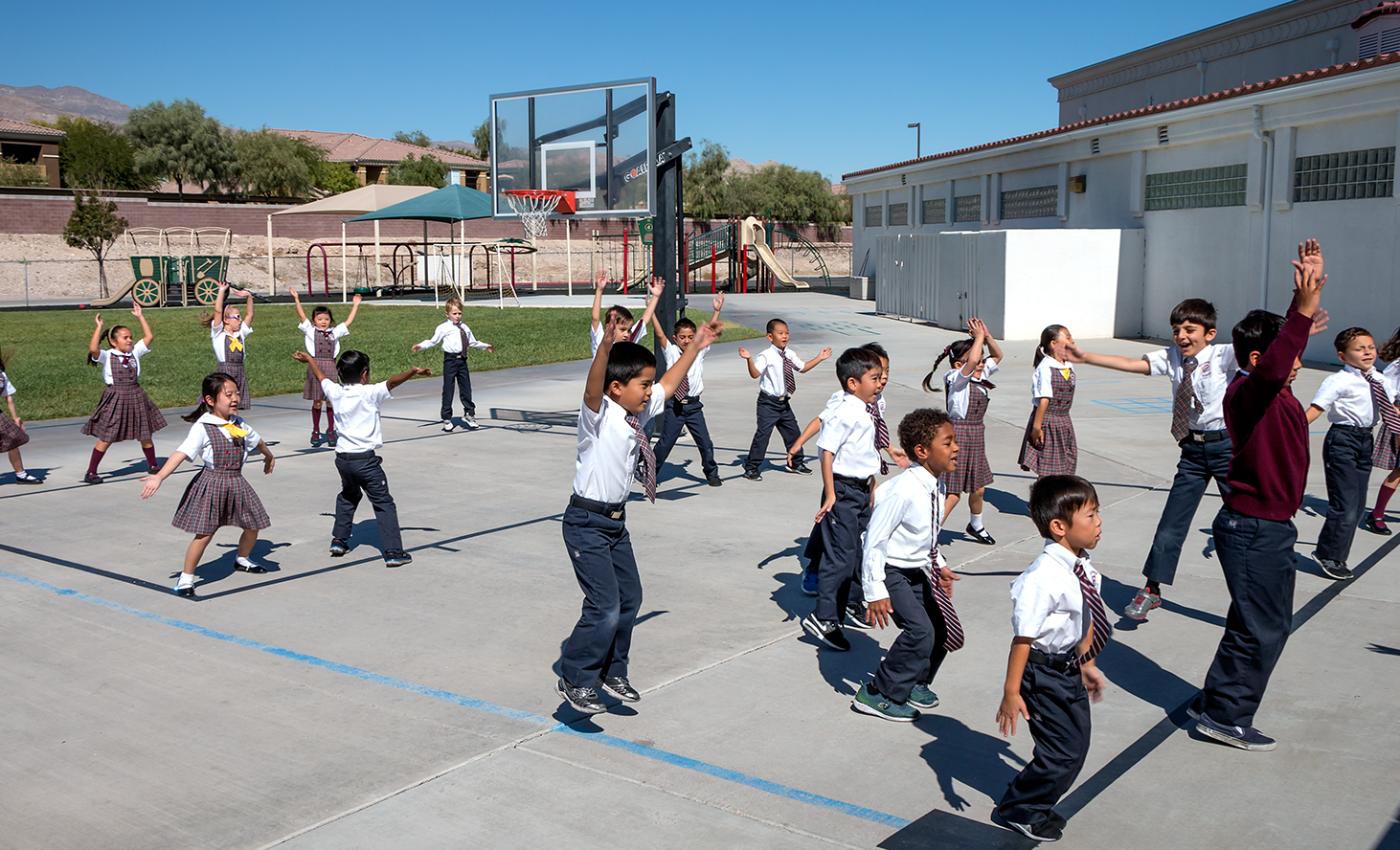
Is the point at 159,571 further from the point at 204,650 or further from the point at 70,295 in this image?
the point at 70,295

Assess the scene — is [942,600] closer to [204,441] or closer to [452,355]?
[204,441]

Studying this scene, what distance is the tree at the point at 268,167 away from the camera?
69.9 m

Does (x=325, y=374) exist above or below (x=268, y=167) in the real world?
below

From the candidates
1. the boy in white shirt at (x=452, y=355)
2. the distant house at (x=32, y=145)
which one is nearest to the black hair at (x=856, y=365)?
the boy in white shirt at (x=452, y=355)

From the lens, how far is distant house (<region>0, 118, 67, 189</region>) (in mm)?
73812

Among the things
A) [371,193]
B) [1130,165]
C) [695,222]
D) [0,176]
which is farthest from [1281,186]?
[0,176]

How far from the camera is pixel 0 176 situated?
6203cm

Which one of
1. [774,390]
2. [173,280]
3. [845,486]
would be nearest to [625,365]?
[845,486]

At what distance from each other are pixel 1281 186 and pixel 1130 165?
4.88 m

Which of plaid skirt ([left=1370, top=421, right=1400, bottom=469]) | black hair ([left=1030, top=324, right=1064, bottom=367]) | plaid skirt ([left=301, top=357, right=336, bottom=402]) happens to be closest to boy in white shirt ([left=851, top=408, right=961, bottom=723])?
black hair ([left=1030, top=324, right=1064, bottom=367])

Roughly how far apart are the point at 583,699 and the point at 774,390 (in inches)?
206

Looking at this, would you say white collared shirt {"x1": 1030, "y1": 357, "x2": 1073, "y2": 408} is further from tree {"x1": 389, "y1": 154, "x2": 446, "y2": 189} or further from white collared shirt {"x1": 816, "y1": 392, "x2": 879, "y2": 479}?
tree {"x1": 389, "y1": 154, "x2": 446, "y2": 189}

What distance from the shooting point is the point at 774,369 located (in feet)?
31.3

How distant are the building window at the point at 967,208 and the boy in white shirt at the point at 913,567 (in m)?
28.7
